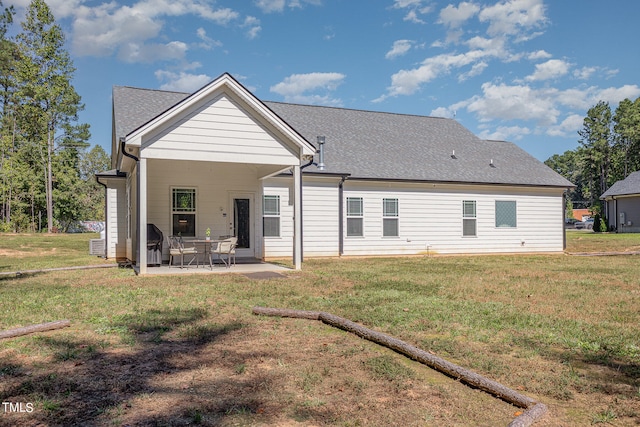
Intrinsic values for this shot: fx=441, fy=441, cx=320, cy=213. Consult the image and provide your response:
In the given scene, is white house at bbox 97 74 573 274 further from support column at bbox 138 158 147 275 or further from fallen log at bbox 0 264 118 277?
fallen log at bbox 0 264 118 277

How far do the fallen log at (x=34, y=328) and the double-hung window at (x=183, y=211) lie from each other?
29.6 ft

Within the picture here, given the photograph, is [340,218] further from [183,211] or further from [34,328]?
[34,328]

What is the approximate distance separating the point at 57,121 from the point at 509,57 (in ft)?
122

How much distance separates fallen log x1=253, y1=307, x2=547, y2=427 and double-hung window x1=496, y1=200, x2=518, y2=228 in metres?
15.3

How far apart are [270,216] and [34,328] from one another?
10.7 m

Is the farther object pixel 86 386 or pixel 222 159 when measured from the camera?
pixel 222 159

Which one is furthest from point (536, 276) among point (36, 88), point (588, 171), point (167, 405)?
point (588, 171)

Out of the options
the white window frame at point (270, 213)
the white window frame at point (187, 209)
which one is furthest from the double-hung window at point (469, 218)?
the white window frame at point (187, 209)

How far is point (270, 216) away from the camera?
52.6 feet

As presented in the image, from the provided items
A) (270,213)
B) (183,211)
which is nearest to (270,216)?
(270,213)

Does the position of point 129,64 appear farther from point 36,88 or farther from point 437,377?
point 437,377

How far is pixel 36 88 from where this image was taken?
3572cm

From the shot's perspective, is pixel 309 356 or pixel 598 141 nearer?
pixel 309 356

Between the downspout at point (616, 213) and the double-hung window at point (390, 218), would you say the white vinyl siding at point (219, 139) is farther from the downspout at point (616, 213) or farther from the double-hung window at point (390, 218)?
the downspout at point (616, 213)
